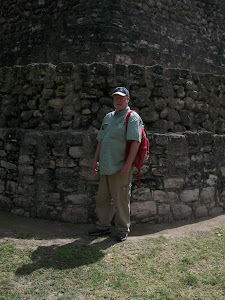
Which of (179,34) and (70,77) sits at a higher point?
(179,34)

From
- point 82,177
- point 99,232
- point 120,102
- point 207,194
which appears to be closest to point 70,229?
point 99,232

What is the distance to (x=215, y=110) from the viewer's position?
5.10 m

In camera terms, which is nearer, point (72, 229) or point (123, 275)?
point (123, 275)

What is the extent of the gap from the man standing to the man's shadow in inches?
13.8

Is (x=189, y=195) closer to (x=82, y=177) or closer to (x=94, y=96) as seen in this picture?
(x=82, y=177)

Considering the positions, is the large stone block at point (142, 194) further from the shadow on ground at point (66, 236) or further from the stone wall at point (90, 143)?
the shadow on ground at point (66, 236)

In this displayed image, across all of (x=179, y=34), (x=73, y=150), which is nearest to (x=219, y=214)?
(x=73, y=150)

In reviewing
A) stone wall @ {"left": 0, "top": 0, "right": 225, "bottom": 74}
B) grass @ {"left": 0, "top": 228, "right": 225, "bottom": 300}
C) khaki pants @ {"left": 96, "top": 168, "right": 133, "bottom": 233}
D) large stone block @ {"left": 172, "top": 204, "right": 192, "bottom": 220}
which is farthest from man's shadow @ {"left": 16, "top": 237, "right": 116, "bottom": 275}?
stone wall @ {"left": 0, "top": 0, "right": 225, "bottom": 74}

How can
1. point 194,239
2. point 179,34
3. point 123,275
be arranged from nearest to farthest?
point 123,275, point 194,239, point 179,34

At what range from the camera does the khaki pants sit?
11.7 feet

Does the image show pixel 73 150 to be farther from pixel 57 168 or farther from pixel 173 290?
pixel 173 290

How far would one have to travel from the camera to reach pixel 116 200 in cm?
359

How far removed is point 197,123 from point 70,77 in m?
2.18

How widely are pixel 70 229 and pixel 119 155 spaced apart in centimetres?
130
